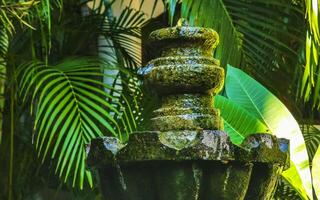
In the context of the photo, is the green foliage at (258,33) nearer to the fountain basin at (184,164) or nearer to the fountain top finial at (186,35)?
the fountain top finial at (186,35)

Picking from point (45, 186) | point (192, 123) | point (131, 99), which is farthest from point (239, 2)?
point (192, 123)

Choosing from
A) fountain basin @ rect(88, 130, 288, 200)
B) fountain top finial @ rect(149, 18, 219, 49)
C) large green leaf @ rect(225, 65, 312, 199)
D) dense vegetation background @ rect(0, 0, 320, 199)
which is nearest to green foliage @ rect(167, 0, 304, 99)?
dense vegetation background @ rect(0, 0, 320, 199)

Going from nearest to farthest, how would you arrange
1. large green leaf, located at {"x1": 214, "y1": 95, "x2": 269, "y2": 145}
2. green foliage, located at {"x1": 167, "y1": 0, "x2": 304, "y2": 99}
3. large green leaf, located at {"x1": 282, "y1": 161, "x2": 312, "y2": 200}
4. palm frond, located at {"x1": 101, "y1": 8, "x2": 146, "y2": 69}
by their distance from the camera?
large green leaf, located at {"x1": 282, "y1": 161, "x2": 312, "y2": 200} < large green leaf, located at {"x1": 214, "y1": 95, "x2": 269, "y2": 145} < green foliage, located at {"x1": 167, "y1": 0, "x2": 304, "y2": 99} < palm frond, located at {"x1": 101, "y1": 8, "x2": 146, "y2": 69}

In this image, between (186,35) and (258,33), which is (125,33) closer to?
(258,33)

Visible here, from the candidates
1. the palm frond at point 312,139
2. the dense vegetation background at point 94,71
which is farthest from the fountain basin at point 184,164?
the palm frond at point 312,139

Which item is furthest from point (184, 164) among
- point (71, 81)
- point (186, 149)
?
point (71, 81)

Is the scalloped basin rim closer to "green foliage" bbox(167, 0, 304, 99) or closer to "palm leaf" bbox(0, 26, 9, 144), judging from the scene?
"green foliage" bbox(167, 0, 304, 99)

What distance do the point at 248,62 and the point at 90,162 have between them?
173 cm

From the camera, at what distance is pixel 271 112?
2348 mm

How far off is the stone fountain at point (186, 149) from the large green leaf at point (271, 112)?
79 centimetres

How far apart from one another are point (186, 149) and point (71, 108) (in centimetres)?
155

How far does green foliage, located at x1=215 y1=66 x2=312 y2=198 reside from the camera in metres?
2.21

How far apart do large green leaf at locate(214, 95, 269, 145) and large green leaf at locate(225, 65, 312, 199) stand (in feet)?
0.18

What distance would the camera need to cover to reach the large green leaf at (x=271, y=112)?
2.22 meters
